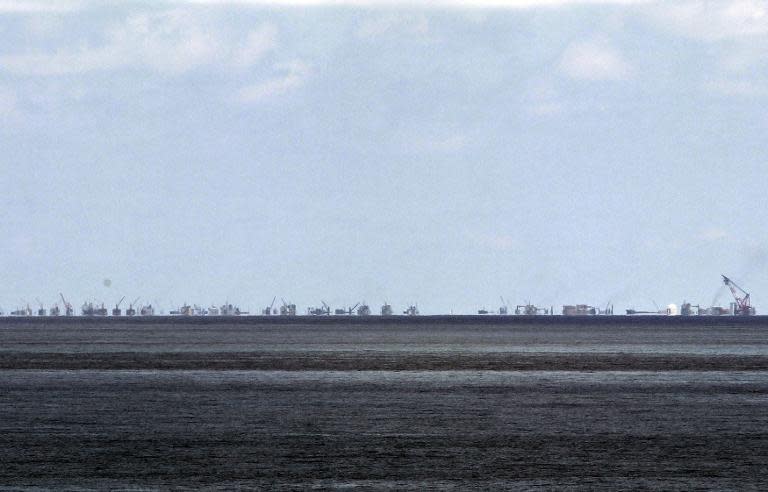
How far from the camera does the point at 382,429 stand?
46719 millimetres

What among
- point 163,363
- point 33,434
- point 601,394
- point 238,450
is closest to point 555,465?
point 238,450

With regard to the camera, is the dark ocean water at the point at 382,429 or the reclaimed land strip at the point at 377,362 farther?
the reclaimed land strip at the point at 377,362

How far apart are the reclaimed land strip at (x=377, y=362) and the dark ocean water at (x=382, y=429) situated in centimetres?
717

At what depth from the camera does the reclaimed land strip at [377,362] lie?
97.4m

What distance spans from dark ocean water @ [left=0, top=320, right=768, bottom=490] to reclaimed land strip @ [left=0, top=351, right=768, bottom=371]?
7172 mm

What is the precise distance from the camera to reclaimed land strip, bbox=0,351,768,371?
97375 mm

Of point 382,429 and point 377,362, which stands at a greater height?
point 377,362

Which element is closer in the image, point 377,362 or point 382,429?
point 382,429

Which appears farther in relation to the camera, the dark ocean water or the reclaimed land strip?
the reclaimed land strip

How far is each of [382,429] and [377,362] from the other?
62.6 metres

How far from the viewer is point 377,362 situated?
109250mm

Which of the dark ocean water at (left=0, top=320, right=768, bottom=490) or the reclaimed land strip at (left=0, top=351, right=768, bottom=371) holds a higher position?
the reclaimed land strip at (left=0, top=351, right=768, bottom=371)

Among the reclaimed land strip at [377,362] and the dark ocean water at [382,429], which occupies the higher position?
the reclaimed land strip at [377,362]

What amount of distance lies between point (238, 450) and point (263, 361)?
70.2 metres
